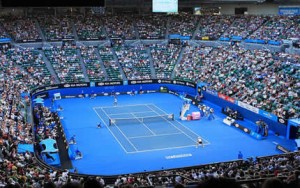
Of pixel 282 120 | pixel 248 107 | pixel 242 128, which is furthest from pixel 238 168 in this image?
pixel 248 107

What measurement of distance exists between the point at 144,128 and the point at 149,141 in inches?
171

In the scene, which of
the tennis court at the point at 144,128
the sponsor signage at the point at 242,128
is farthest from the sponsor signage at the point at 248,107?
the tennis court at the point at 144,128

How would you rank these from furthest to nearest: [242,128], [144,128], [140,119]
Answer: [140,119], [144,128], [242,128]

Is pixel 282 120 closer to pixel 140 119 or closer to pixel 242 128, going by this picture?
pixel 242 128

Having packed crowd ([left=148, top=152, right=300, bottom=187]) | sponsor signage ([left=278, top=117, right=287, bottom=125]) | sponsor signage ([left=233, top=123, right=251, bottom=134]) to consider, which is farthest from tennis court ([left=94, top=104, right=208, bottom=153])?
packed crowd ([left=148, top=152, right=300, bottom=187])

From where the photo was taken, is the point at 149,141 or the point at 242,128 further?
the point at 242,128

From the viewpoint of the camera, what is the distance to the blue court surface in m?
30.6

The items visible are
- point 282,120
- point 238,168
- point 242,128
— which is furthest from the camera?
point 242,128

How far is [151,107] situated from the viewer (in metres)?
49.2

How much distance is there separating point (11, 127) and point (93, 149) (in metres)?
7.31

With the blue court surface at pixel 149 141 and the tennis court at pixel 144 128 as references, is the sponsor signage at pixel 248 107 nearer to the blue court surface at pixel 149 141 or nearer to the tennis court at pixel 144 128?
the blue court surface at pixel 149 141

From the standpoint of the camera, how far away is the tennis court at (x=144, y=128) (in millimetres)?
35031

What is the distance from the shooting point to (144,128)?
40.2 metres

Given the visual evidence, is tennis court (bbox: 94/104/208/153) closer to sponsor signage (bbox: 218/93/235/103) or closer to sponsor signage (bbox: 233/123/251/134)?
sponsor signage (bbox: 233/123/251/134)
